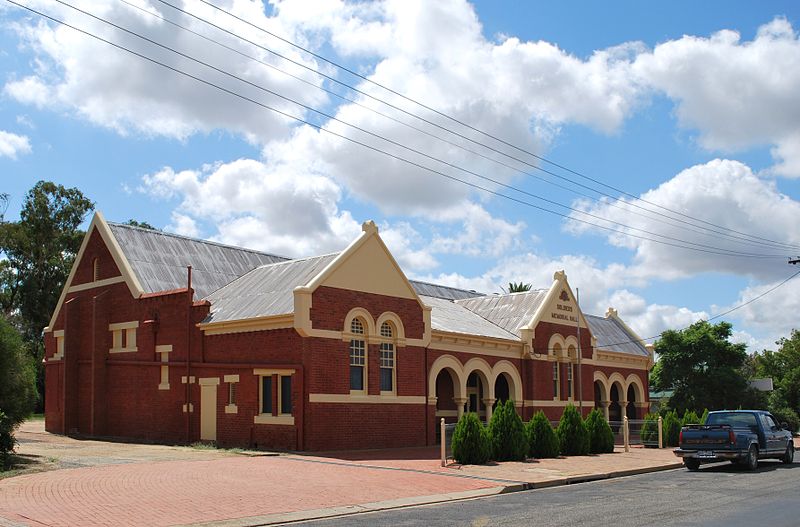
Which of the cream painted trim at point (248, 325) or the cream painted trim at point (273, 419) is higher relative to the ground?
the cream painted trim at point (248, 325)

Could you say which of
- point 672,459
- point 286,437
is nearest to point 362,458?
point 286,437

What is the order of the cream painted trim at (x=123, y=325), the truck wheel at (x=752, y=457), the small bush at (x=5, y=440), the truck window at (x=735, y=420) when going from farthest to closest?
the cream painted trim at (x=123, y=325) < the truck window at (x=735, y=420) < the truck wheel at (x=752, y=457) < the small bush at (x=5, y=440)

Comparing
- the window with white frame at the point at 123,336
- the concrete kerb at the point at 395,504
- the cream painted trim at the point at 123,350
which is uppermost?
the window with white frame at the point at 123,336

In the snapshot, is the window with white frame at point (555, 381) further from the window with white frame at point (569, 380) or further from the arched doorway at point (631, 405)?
the arched doorway at point (631, 405)

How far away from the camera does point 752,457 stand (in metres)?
22.4

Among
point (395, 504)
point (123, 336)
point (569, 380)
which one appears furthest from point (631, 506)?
point (569, 380)

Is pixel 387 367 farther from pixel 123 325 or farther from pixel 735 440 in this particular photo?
pixel 735 440

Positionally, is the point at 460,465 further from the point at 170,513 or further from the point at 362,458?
the point at 170,513

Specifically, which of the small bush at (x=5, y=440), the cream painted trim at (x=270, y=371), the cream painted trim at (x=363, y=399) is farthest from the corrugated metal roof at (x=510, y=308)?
the small bush at (x=5, y=440)

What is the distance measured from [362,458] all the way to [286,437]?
304 cm

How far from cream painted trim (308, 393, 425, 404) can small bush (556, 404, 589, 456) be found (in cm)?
554

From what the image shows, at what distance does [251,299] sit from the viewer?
1169 inches

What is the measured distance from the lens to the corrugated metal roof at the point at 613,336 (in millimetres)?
47594

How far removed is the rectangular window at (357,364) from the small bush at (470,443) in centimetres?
557
